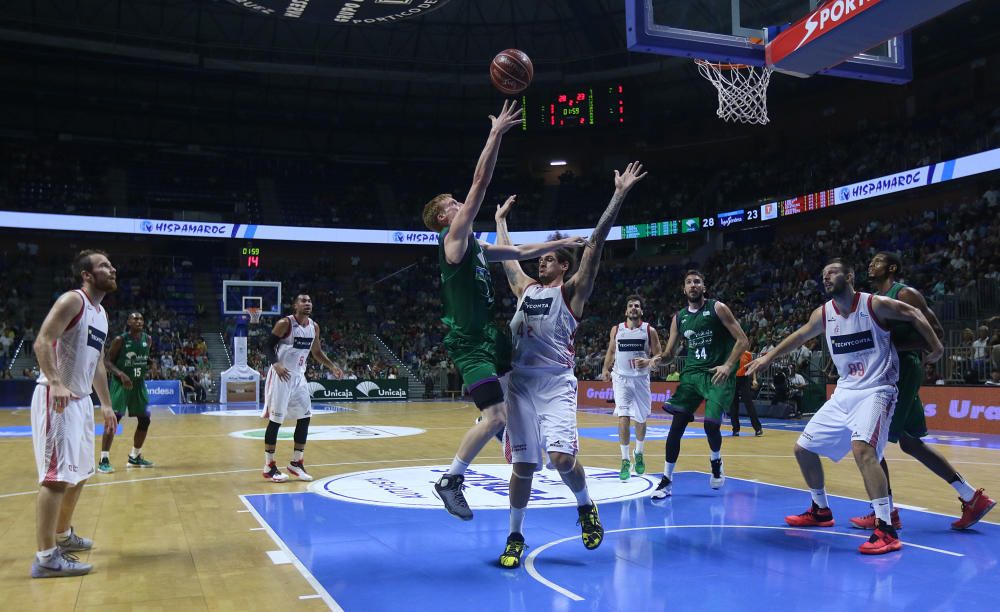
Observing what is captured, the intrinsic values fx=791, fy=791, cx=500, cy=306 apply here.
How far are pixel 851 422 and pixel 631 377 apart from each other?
3645 millimetres

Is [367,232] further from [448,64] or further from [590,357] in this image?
[590,357]

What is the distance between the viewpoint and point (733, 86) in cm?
1361

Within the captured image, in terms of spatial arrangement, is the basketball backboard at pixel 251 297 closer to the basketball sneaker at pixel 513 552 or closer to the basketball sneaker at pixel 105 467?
the basketball sneaker at pixel 105 467

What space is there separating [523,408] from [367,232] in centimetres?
3031

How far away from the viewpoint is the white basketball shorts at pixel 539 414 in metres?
5.32

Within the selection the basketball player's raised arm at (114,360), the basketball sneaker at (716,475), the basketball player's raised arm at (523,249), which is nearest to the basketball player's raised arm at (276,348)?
the basketball player's raised arm at (114,360)

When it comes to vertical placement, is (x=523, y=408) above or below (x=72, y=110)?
below

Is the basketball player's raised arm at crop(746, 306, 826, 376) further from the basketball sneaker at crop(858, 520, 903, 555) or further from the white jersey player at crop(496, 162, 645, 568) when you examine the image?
the white jersey player at crop(496, 162, 645, 568)

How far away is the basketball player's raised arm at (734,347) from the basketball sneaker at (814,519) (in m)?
1.26

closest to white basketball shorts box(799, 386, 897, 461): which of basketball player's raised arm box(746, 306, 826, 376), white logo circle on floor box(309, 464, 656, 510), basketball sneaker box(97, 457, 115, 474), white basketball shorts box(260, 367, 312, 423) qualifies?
basketball player's raised arm box(746, 306, 826, 376)

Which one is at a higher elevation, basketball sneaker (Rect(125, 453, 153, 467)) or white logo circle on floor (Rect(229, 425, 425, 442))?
basketball sneaker (Rect(125, 453, 153, 467))

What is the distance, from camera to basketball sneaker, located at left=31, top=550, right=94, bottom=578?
5.02 meters

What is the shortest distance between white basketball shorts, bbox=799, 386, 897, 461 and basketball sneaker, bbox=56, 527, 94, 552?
17.9ft

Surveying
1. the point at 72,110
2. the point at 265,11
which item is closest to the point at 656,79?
the point at 265,11
